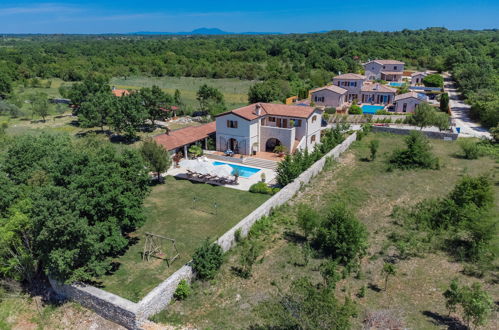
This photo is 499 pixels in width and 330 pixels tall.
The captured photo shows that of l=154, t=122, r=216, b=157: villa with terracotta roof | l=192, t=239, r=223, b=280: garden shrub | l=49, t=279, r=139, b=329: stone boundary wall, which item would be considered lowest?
l=49, t=279, r=139, b=329: stone boundary wall

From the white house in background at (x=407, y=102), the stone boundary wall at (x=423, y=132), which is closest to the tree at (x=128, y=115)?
the stone boundary wall at (x=423, y=132)

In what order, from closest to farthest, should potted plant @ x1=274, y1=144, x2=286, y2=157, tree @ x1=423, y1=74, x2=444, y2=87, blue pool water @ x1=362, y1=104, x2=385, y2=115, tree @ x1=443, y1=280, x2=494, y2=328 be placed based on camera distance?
tree @ x1=443, y1=280, x2=494, y2=328 → potted plant @ x1=274, y1=144, x2=286, y2=157 → blue pool water @ x1=362, y1=104, x2=385, y2=115 → tree @ x1=423, y1=74, x2=444, y2=87

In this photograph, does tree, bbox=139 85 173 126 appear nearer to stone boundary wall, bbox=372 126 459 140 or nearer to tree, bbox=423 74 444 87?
stone boundary wall, bbox=372 126 459 140

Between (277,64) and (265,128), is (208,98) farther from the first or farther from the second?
(277,64)

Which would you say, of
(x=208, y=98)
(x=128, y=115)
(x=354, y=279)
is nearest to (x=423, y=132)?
(x=208, y=98)

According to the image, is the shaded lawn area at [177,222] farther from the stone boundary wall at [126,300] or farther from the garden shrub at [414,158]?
the garden shrub at [414,158]

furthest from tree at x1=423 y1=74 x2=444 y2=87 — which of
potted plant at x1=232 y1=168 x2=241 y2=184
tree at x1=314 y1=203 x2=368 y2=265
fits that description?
tree at x1=314 y1=203 x2=368 y2=265

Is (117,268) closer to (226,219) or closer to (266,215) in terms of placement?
(226,219)

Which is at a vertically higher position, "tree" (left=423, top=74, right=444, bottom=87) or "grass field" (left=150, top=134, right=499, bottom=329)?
"tree" (left=423, top=74, right=444, bottom=87)
